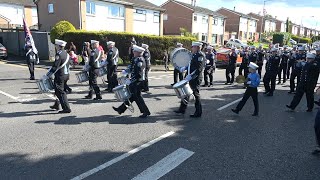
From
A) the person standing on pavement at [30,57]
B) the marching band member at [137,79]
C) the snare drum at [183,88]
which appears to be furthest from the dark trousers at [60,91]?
the person standing on pavement at [30,57]

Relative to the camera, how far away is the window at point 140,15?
34206mm

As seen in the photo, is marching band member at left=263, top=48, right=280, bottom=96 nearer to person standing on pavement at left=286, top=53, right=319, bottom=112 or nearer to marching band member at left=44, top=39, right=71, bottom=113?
person standing on pavement at left=286, top=53, right=319, bottom=112

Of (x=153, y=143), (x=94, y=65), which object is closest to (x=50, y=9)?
(x=94, y=65)

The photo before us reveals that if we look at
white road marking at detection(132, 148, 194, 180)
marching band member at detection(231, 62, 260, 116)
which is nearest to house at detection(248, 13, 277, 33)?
marching band member at detection(231, 62, 260, 116)

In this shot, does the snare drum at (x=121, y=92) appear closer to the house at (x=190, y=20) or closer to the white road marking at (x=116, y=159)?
the white road marking at (x=116, y=159)

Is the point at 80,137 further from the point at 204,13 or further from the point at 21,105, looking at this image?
the point at 204,13

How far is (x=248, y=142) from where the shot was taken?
624 centimetres

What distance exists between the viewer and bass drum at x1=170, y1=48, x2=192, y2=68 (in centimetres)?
850

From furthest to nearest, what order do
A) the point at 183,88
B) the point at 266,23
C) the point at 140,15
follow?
the point at 266,23 < the point at 140,15 < the point at 183,88

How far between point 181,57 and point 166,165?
4.29 m

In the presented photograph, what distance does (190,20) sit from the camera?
153 ft

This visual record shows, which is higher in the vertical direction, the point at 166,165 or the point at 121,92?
the point at 121,92

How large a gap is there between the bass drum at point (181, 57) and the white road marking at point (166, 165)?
3416 mm

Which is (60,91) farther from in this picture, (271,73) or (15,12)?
(15,12)
